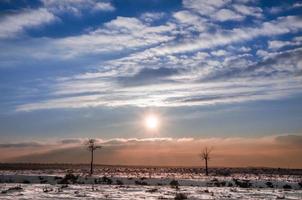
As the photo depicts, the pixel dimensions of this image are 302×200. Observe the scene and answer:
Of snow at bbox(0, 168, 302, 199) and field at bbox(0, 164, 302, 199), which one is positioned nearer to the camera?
snow at bbox(0, 168, 302, 199)

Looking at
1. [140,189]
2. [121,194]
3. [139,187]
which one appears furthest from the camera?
[139,187]

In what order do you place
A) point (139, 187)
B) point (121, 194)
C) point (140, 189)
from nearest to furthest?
point (121, 194), point (140, 189), point (139, 187)

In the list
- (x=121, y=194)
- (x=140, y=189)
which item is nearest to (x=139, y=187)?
(x=140, y=189)

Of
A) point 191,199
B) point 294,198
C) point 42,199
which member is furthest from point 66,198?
point 294,198

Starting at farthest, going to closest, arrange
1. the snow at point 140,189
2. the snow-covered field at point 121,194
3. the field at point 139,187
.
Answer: the field at point 139,187 < the snow at point 140,189 < the snow-covered field at point 121,194

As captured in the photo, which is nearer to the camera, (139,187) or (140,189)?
(140,189)

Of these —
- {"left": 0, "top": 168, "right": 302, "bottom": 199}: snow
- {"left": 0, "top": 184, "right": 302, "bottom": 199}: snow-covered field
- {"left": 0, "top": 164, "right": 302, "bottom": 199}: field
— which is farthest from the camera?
{"left": 0, "top": 164, "right": 302, "bottom": 199}: field

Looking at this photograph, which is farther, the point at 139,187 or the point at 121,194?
the point at 139,187

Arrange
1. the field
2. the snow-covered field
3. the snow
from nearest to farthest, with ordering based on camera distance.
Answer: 1. the snow-covered field
2. the snow
3. the field

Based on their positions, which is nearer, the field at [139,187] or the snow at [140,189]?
the snow at [140,189]

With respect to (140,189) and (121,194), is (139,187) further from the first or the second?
(121,194)

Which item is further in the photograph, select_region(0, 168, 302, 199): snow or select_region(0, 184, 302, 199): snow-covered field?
select_region(0, 168, 302, 199): snow

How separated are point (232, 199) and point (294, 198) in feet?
18.7

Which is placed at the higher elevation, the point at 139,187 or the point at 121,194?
the point at 139,187
